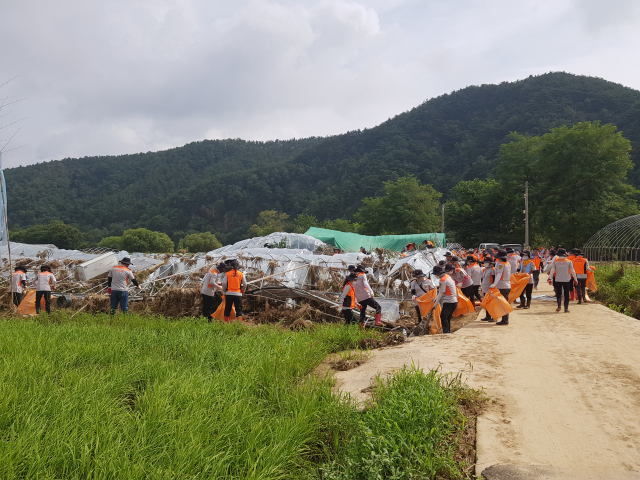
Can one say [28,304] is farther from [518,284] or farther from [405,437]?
[518,284]

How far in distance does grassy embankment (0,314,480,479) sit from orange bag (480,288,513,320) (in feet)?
16.3

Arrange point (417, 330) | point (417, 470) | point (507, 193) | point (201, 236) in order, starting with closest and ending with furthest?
1. point (417, 470)
2. point (417, 330)
3. point (507, 193)
4. point (201, 236)

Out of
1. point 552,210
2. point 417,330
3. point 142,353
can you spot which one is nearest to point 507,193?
point 552,210

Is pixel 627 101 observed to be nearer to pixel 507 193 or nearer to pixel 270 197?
pixel 507 193

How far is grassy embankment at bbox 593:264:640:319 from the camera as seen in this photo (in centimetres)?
1102

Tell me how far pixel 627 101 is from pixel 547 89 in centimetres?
1477

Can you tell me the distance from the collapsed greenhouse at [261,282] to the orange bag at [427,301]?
1.44 meters

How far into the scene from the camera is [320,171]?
273 ft

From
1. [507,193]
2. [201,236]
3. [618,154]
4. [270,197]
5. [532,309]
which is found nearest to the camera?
[532,309]

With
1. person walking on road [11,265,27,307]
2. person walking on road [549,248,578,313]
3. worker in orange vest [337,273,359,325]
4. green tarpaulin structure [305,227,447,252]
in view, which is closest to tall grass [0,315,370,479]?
worker in orange vest [337,273,359,325]

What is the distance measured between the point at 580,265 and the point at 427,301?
4926 millimetres

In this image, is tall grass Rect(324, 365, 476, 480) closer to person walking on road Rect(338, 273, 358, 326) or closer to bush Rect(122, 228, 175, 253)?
person walking on road Rect(338, 273, 358, 326)

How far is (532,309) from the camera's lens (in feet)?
35.6

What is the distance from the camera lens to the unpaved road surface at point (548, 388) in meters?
3.17
